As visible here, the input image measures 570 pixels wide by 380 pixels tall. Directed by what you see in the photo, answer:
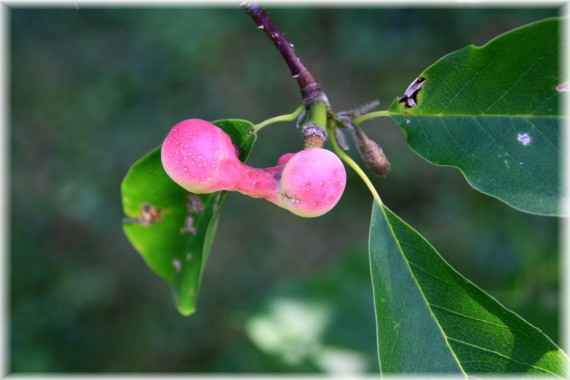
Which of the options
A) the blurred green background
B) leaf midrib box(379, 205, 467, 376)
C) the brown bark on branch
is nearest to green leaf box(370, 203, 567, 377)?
leaf midrib box(379, 205, 467, 376)

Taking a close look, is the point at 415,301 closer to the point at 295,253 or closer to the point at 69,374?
the point at 295,253

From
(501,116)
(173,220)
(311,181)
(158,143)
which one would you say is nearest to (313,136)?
(311,181)

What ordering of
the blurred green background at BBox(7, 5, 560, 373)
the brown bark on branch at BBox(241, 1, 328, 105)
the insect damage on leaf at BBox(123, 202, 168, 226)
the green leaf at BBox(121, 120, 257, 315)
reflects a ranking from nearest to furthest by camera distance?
1. the brown bark on branch at BBox(241, 1, 328, 105)
2. the green leaf at BBox(121, 120, 257, 315)
3. the insect damage on leaf at BBox(123, 202, 168, 226)
4. the blurred green background at BBox(7, 5, 560, 373)

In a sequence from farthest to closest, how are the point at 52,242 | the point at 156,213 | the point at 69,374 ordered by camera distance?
the point at 52,242 < the point at 69,374 < the point at 156,213

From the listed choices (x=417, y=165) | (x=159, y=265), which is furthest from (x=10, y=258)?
A: (x=417, y=165)

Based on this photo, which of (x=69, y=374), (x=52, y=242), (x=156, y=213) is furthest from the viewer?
(x=52, y=242)

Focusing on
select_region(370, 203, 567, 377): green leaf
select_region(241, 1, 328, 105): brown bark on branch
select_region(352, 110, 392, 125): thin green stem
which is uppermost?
select_region(241, 1, 328, 105): brown bark on branch

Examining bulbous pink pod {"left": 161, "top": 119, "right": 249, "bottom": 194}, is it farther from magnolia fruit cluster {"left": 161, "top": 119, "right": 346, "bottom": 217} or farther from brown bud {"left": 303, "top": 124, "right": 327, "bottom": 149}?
brown bud {"left": 303, "top": 124, "right": 327, "bottom": 149}
